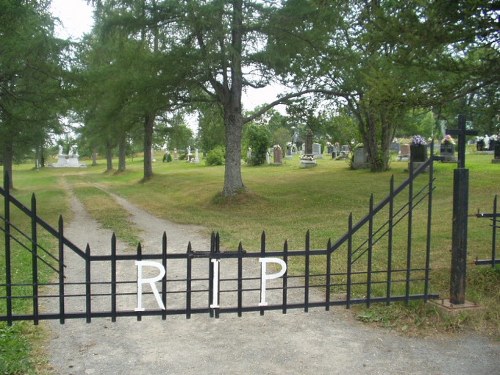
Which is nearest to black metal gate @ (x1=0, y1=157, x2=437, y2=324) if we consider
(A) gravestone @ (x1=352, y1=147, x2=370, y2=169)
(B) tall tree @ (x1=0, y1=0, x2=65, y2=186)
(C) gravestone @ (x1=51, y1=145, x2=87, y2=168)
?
(B) tall tree @ (x1=0, y1=0, x2=65, y2=186)

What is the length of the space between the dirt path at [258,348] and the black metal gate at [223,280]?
10.9 inches

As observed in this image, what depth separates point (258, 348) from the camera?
4730 mm

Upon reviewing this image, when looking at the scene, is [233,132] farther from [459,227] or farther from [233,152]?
[459,227]

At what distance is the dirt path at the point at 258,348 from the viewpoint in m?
4.32

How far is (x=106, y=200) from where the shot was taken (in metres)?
22.7

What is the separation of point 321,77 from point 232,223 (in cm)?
732

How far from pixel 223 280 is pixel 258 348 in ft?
2.42

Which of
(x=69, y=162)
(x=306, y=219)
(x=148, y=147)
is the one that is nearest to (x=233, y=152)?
(x=306, y=219)

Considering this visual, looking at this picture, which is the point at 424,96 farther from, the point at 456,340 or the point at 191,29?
the point at 191,29

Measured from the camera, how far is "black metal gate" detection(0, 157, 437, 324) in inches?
165

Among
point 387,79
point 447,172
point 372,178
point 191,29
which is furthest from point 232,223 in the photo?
point 447,172

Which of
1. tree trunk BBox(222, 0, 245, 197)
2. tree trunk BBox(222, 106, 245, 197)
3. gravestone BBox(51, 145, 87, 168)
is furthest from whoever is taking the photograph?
gravestone BBox(51, 145, 87, 168)

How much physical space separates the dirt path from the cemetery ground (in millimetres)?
245

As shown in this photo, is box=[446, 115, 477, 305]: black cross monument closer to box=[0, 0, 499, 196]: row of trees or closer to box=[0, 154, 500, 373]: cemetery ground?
box=[0, 154, 500, 373]: cemetery ground
